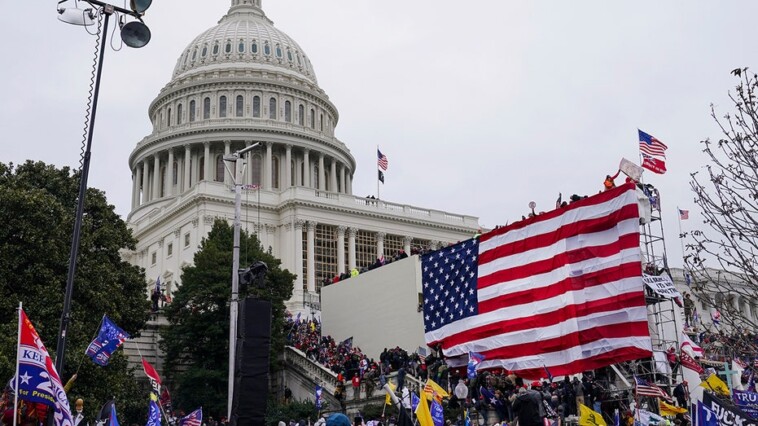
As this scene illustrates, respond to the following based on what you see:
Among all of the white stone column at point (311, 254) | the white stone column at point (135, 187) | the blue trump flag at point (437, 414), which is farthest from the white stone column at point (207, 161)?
the blue trump flag at point (437, 414)

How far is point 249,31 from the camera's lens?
111 meters

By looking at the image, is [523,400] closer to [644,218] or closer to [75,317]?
[644,218]

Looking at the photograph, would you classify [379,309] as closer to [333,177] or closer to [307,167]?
[307,167]

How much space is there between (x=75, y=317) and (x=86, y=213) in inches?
320

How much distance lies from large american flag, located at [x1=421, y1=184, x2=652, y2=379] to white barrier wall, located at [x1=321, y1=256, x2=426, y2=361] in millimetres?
20282

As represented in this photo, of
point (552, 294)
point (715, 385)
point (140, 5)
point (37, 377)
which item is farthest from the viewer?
point (715, 385)

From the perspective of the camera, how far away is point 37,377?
13.8 meters

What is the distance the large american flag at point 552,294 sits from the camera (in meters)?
21.2

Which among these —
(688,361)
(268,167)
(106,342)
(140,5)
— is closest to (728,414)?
(140,5)

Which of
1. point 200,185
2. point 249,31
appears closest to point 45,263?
point 200,185

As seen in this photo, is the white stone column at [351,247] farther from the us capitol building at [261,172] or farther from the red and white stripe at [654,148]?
the red and white stripe at [654,148]

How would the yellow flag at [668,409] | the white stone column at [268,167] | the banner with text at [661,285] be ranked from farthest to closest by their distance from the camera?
the white stone column at [268,167] < the yellow flag at [668,409] < the banner with text at [661,285]

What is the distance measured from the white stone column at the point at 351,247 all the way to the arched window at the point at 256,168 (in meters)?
20.6

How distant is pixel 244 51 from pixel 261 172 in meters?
18.3
